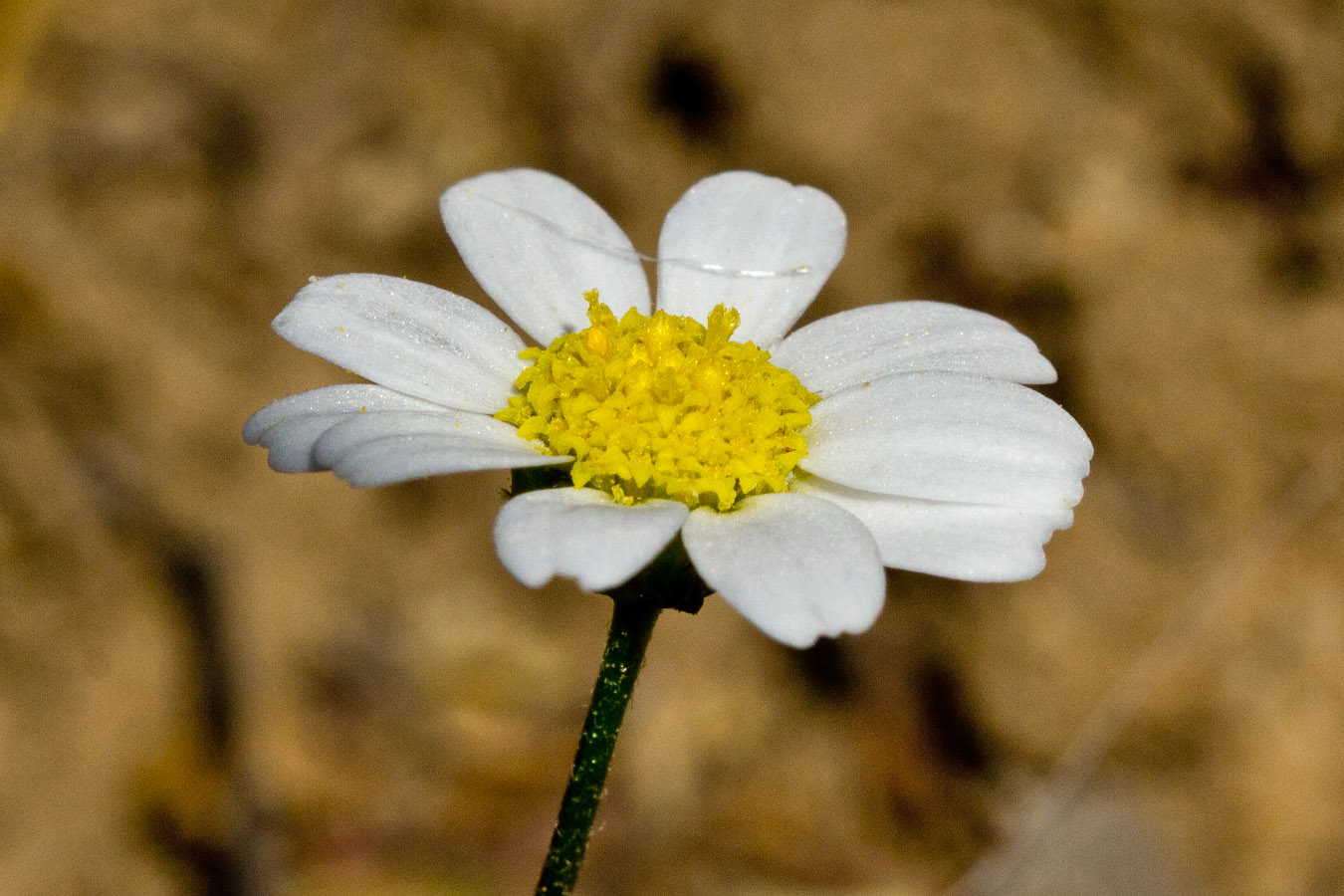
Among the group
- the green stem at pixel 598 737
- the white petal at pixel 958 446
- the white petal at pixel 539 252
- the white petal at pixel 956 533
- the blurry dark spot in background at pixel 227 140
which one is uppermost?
the blurry dark spot in background at pixel 227 140

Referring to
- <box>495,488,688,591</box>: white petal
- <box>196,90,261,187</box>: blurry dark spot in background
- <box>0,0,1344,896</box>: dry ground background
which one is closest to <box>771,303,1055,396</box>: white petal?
<box>495,488,688,591</box>: white petal

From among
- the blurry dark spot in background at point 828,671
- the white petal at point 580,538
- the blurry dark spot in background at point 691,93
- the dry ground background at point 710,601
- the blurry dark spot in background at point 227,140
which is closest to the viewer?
the white petal at point 580,538

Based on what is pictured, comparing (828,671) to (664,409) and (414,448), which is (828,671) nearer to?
(664,409)

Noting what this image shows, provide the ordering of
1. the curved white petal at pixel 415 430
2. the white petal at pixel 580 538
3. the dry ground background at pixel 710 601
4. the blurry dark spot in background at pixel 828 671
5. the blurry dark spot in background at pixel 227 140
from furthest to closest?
the blurry dark spot in background at pixel 227 140 → the blurry dark spot in background at pixel 828 671 → the dry ground background at pixel 710 601 → the curved white petal at pixel 415 430 → the white petal at pixel 580 538

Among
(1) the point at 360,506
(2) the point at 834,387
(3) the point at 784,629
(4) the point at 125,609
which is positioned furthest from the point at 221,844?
(3) the point at 784,629

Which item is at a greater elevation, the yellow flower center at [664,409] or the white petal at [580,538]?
the yellow flower center at [664,409]

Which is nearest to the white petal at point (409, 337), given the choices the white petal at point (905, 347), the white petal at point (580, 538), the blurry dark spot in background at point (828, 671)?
the white petal at point (580, 538)

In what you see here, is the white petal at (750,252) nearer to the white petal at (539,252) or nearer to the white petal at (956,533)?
the white petal at (539,252)

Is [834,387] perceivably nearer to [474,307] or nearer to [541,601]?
[474,307]
